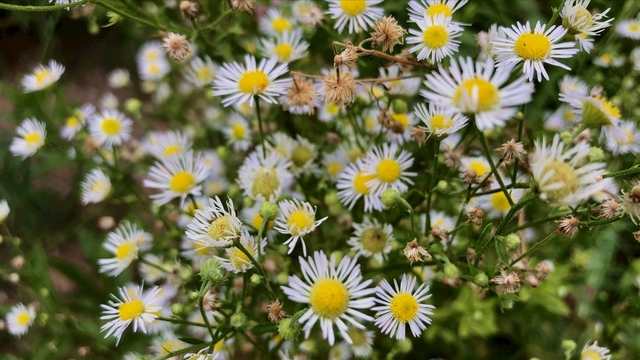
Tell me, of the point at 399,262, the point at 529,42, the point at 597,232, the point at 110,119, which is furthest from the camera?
the point at 110,119

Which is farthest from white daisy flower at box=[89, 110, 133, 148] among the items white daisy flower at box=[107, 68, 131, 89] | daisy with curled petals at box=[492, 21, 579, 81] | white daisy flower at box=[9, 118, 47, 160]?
daisy with curled petals at box=[492, 21, 579, 81]

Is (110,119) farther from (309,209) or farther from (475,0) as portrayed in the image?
(475,0)

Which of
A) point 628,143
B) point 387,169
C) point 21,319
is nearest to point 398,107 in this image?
point 387,169

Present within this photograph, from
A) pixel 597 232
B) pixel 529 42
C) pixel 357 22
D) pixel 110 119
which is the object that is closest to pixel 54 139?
pixel 110 119

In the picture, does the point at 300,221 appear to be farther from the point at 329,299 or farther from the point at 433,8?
the point at 433,8

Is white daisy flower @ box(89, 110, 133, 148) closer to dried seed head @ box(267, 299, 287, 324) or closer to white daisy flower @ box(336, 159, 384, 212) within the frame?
white daisy flower @ box(336, 159, 384, 212)

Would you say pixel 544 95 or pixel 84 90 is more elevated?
pixel 84 90

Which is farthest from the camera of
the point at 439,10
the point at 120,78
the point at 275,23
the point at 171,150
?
the point at 120,78

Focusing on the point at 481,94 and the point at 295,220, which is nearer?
the point at 481,94
